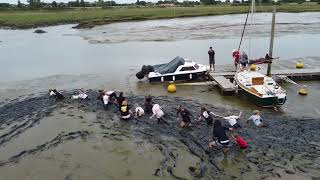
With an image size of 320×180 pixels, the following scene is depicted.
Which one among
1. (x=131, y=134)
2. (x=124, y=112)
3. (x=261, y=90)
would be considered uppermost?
(x=261, y=90)

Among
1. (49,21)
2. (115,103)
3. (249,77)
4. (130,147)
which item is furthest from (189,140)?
(49,21)

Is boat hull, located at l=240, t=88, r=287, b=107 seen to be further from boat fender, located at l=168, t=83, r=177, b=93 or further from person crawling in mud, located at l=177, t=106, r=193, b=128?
boat fender, located at l=168, t=83, r=177, b=93

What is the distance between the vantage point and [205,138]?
17.7m

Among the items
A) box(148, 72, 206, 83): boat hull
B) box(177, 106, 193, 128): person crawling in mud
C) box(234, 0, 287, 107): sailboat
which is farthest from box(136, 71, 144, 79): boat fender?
box(177, 106, 193, 128): person crawling in mud

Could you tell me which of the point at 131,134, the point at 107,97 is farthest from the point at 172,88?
the point at 131,134

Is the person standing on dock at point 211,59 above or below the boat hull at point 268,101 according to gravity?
above

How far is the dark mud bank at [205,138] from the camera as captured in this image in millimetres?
14898

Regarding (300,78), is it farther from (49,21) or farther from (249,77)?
(49,21)

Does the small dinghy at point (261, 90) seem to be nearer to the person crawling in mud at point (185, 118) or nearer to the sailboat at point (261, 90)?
the sailboat at point (261, 90)

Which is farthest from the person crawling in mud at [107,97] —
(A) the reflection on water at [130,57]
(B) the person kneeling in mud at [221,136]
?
(B) the person kneeling in mud at [221,136]

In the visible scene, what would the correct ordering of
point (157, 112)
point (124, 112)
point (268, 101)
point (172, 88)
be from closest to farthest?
point (157, 112)
point (124, 112)
point (268, 101)
point (172, 88)

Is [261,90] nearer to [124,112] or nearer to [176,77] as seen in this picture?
[176,77]

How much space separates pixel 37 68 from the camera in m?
38.7

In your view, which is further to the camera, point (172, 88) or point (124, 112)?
point (172, 88)
